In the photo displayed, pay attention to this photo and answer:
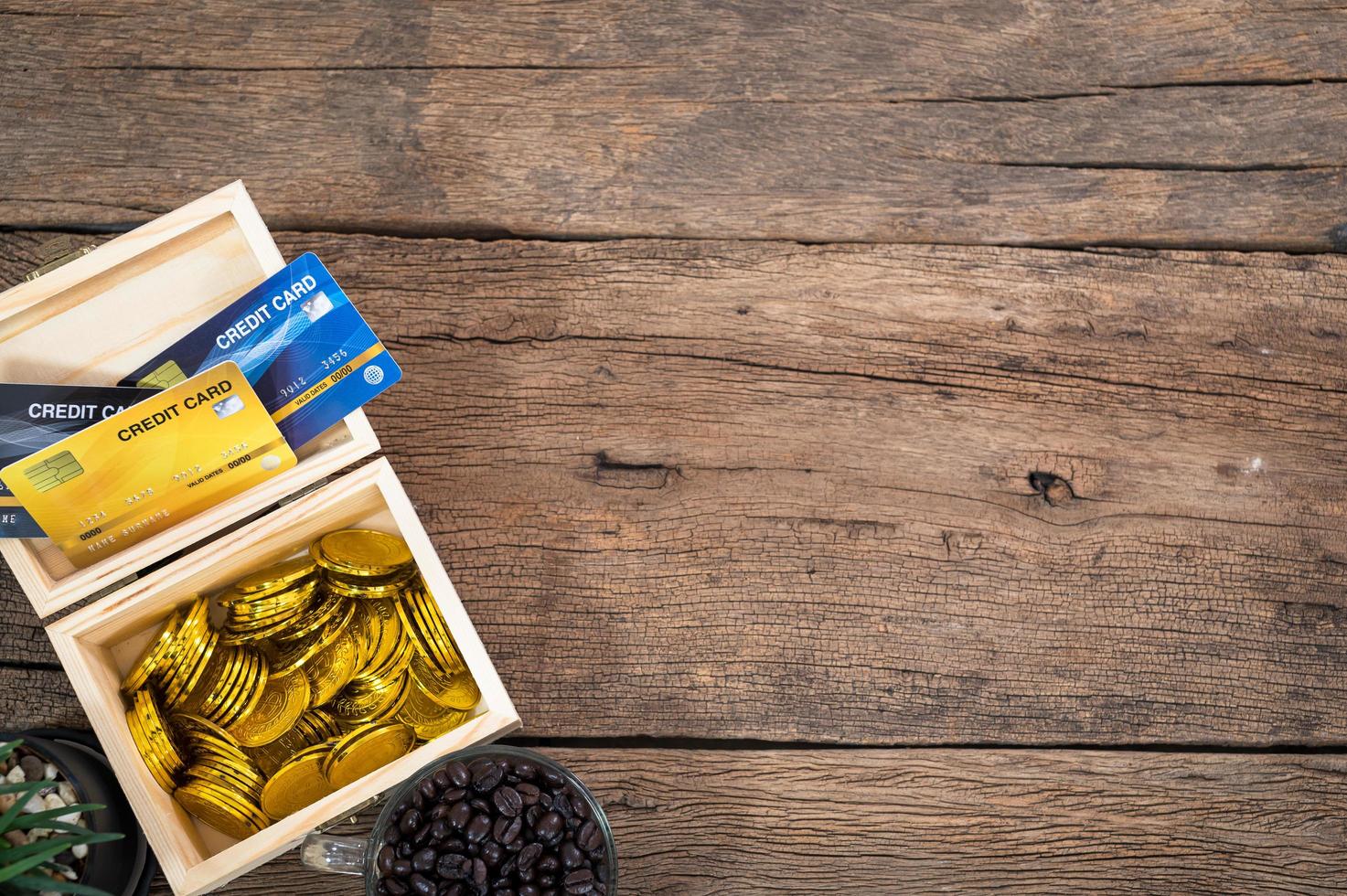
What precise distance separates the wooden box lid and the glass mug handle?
0.37 meters

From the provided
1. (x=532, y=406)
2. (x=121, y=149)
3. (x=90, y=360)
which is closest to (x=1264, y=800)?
(x=532, y=406)

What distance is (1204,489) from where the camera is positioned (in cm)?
141

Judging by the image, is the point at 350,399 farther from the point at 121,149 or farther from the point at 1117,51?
the point at 1117,51

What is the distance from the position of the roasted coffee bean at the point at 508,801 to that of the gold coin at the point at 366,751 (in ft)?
0.57

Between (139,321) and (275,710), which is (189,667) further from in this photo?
(139,321)

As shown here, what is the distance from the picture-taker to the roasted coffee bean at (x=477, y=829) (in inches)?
39.3

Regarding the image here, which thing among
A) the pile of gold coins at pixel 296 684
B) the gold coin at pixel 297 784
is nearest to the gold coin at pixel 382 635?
the pile of gold coins at pixel 296 684

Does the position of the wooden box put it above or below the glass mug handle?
above

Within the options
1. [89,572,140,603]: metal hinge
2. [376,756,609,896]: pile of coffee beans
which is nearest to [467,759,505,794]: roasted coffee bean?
[376,756,609,896]: pile of coffee beans

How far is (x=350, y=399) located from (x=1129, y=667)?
3.81ft

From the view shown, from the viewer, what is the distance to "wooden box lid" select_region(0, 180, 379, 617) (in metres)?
1.04

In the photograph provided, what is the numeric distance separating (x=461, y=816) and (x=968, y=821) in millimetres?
749

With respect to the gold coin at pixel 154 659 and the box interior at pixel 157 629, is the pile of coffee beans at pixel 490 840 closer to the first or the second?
the box interior at pixel 157 629

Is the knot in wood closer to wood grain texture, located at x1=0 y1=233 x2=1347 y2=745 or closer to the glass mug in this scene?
wood grain texture, located at x1=0 y1=233 x2=1347 y2=745
